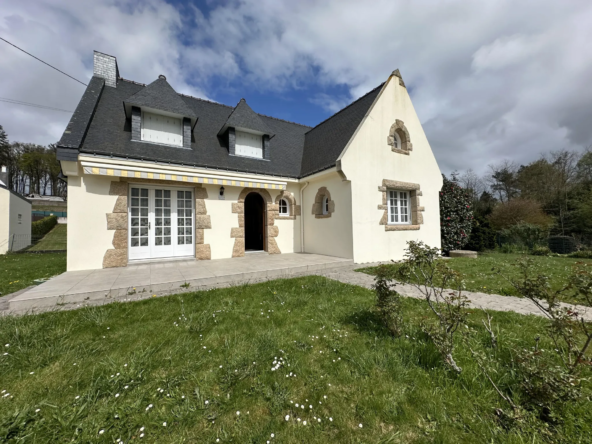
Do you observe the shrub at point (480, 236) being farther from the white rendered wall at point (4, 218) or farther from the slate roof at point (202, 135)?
the white rendered wall at point (4, 218)

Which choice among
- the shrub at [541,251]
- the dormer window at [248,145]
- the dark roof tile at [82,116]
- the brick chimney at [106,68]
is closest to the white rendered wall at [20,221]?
the brick chimney at [106,68]

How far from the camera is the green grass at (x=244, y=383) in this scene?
7.25ft

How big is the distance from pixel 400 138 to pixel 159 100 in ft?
39.8

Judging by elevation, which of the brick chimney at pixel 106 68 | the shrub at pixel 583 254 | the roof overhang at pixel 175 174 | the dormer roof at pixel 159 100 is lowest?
the shrub at pixel 583 254

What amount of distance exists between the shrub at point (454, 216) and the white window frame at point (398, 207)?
340cm

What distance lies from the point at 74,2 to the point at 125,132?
4329 mm

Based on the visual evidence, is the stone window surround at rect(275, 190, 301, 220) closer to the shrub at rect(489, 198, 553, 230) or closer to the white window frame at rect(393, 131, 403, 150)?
the white window frame at rect(393, 131, 403, 150)

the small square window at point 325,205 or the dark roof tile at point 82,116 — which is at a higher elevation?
the dark roof tile at point 82,116

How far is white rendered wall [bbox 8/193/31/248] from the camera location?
60.8 ft

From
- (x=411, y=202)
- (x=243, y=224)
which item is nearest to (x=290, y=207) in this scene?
(x=243, y=224)

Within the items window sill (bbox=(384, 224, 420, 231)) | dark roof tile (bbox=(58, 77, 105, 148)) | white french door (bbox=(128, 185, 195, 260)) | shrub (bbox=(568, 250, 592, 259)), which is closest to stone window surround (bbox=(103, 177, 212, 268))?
white french door (bbox=(128, 185, 195, 260))

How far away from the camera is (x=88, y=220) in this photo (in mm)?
8438

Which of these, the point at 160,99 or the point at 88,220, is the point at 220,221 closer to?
the point at 88,220

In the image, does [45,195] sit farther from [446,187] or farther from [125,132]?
[446,187]
